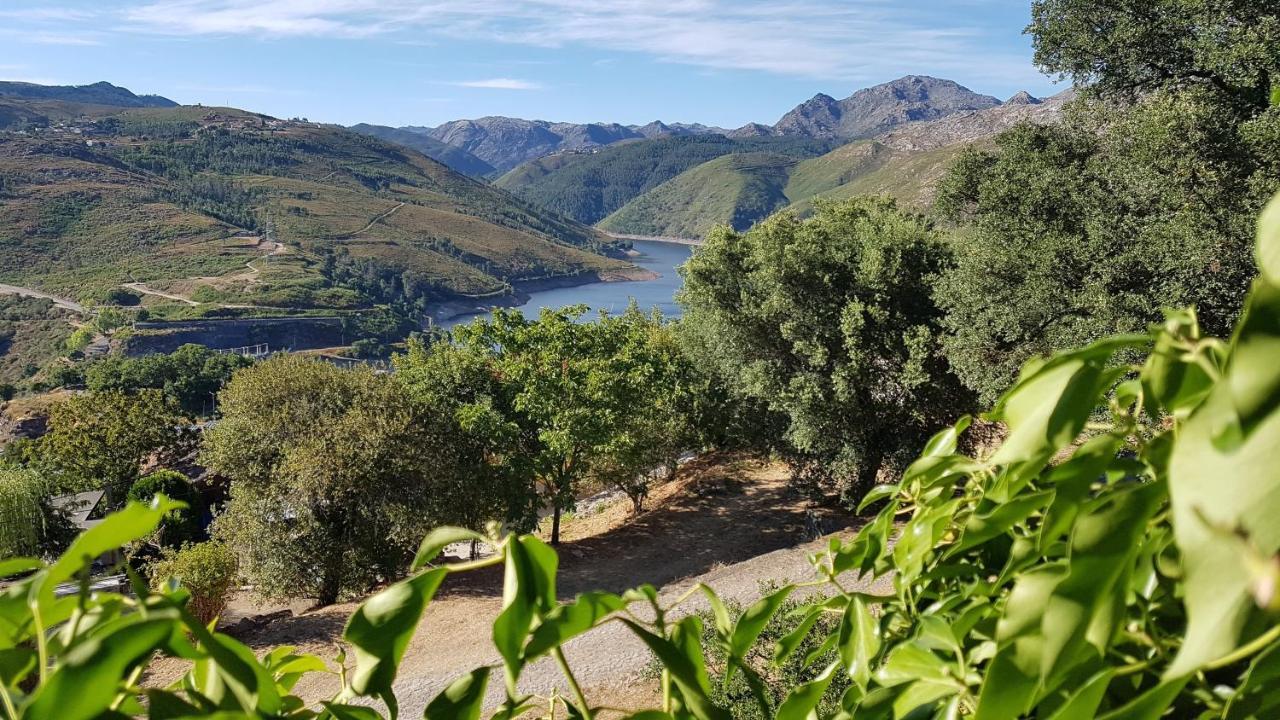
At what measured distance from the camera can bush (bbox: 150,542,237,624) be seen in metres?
11.6

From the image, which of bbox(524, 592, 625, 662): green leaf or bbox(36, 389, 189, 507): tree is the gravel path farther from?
bbox(36, 389, 189, 507): tree

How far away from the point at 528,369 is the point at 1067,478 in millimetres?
14583

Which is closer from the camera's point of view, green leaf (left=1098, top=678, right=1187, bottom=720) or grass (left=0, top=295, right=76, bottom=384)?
green leaf (left=1098, top=678, right=1187, bottom=720)

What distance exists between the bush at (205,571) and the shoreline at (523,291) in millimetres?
67559

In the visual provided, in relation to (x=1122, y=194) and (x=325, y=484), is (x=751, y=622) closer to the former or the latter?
(x=1122, y=194)

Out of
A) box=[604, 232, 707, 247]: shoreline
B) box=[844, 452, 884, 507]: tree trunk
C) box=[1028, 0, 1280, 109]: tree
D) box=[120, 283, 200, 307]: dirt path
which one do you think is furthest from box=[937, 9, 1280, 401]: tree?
box=[604, 232, 707, 247]: shoreline

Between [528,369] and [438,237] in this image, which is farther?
[438,237]

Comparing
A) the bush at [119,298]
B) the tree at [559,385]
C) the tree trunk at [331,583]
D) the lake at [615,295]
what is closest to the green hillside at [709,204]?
the lake at [615,295]

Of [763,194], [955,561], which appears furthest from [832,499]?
[763,194]

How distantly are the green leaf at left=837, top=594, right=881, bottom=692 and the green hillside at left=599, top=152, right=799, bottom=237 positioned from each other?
16545 centimetres

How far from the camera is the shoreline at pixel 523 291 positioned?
93.8 metres

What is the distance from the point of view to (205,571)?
11.8 meters

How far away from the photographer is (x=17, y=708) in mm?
521

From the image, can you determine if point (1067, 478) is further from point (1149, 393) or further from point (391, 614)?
point (391, 614)
